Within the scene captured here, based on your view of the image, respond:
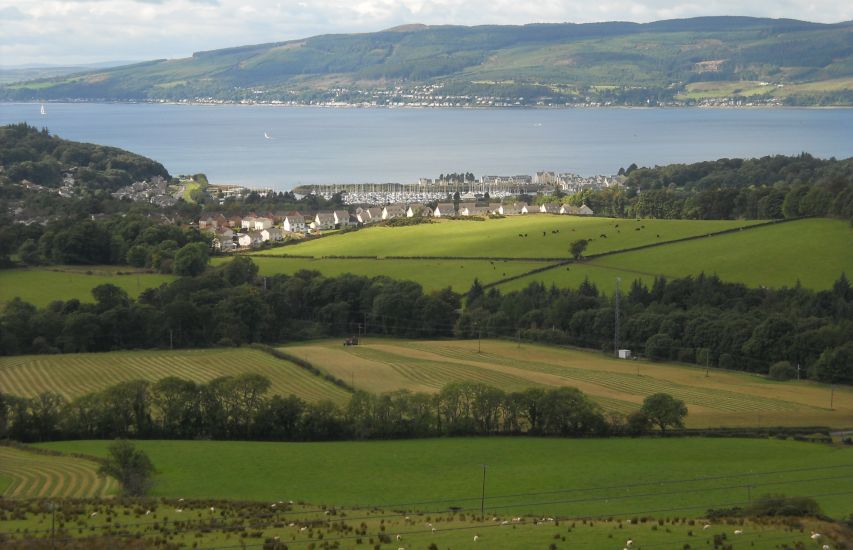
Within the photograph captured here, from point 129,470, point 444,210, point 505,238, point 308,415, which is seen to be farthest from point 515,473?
point 444,210

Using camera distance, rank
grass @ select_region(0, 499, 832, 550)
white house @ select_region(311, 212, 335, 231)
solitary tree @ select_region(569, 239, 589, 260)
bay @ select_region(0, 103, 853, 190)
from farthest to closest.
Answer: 1. bay @ select_region(0, 103, 853, 190)
2. white house @ select_region(311, 212, 335, 231)
3. solitary tree @ select_region(569, 239, 589, 260)
4. grass @ select_region(0, 499, 832, 550)

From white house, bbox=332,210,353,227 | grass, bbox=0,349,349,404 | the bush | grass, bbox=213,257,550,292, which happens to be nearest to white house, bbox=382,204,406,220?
white house, bbox=332,210,353,227

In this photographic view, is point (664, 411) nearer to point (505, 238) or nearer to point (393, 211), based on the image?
point (505, 238)

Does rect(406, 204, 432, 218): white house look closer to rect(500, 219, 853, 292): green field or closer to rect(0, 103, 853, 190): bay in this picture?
rect(500, 219, 853, 292): green field

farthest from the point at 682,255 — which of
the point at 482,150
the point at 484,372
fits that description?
the point at 482,150

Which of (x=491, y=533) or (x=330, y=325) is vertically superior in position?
(x=491, y=533)

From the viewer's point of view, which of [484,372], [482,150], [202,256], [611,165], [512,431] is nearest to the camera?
[512,431]

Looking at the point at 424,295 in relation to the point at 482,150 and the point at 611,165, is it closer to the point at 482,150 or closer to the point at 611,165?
the point at 611,165
